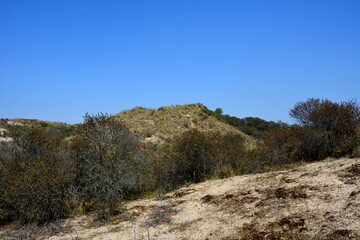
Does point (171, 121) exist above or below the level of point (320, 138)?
above

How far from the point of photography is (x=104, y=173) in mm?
10469

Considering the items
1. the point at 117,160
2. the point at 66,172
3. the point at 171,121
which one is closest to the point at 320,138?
the point at 117,160

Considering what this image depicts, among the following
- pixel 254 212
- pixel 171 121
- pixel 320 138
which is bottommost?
pixel 254 212

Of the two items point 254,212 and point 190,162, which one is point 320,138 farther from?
point 254,212

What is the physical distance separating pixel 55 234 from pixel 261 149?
10010mm

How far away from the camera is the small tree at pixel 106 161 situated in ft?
33.9

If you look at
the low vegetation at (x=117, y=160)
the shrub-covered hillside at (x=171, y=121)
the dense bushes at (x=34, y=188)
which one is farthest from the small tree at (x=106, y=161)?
the shrub-covered hillside at (x=171, y=121)

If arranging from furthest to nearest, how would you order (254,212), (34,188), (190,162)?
1. (190,162)
2. (34,188)
3. (254,212)

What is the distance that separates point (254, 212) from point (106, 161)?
532 cm

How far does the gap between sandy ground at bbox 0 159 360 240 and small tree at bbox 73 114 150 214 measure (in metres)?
0.86

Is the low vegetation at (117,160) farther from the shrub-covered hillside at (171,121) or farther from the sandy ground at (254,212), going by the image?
the shrub-covered hillside at (171,121)

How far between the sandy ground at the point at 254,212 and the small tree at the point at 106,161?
860mm

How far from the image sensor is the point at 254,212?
754 centimetres

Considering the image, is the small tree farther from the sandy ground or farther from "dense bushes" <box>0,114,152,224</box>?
the sandy ground
